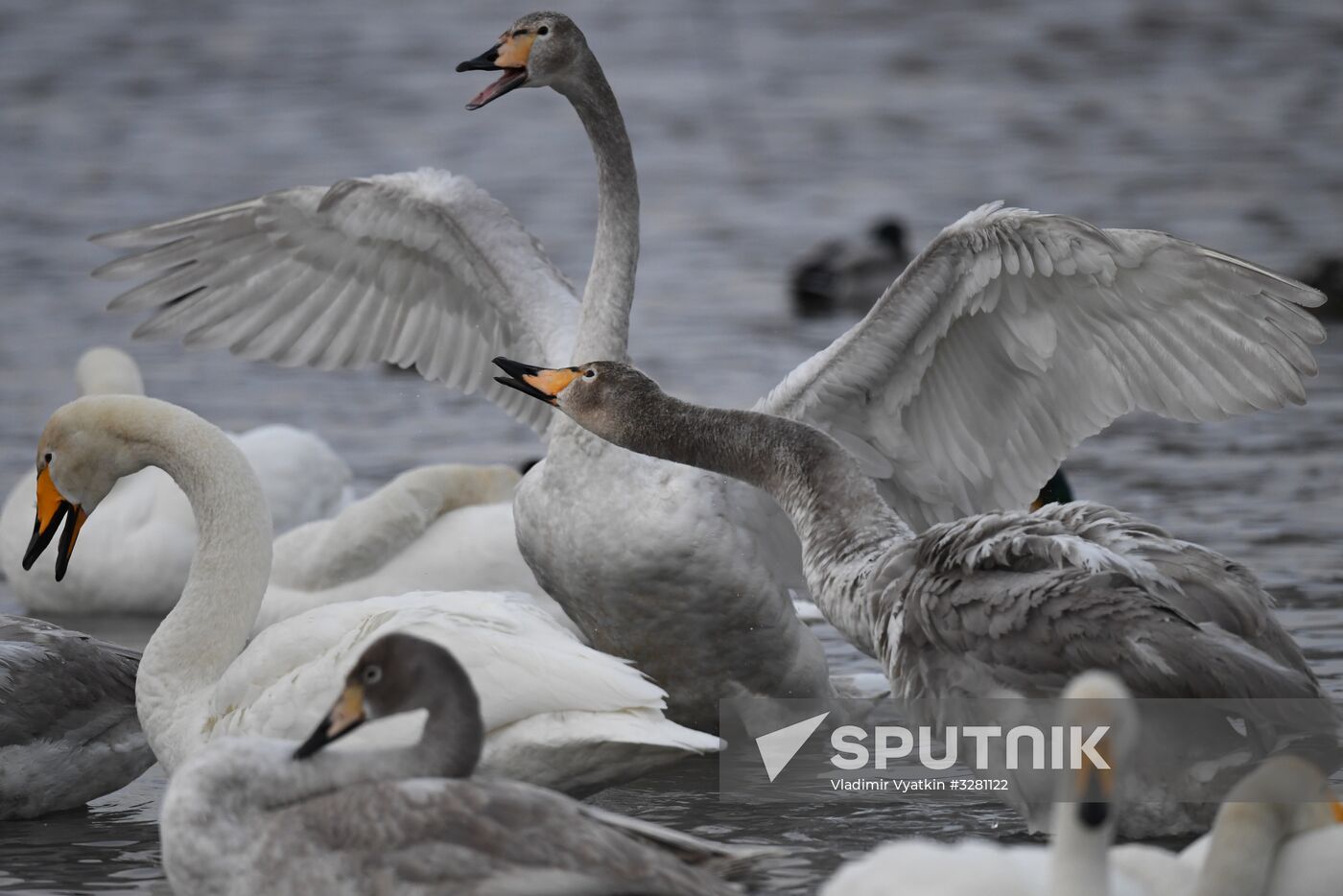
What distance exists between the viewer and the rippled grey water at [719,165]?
9.59m

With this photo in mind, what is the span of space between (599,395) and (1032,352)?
1.42 meters

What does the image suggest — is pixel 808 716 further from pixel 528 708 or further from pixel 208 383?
pixel 208 383

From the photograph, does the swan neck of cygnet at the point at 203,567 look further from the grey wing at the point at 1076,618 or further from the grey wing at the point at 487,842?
the grey wing at the point at 1076,618

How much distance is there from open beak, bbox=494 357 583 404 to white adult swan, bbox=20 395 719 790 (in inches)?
28.2

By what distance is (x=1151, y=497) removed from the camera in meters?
10.4

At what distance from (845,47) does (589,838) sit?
2409cm

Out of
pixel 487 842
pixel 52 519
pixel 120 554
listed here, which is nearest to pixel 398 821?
pixel 487 842

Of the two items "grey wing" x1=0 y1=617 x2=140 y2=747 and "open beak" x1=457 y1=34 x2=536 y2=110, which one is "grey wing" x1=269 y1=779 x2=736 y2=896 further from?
"open beak" x1=457 y1=34 x2=536 y2=110

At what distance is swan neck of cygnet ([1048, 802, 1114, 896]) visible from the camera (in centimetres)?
406

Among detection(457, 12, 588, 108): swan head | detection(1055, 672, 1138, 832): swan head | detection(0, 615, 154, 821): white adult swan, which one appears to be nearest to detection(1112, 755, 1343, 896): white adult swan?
detection(1055, 672, 1138, 832): swan head

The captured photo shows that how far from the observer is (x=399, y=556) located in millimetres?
8828

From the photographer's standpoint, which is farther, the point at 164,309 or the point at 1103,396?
the point at 164,309

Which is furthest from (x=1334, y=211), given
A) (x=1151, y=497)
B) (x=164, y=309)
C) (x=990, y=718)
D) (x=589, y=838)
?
(x=589, y=838)

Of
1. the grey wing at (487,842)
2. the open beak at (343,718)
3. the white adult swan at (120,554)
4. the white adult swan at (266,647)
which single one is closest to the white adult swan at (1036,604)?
the white adult swan at (266,647)
